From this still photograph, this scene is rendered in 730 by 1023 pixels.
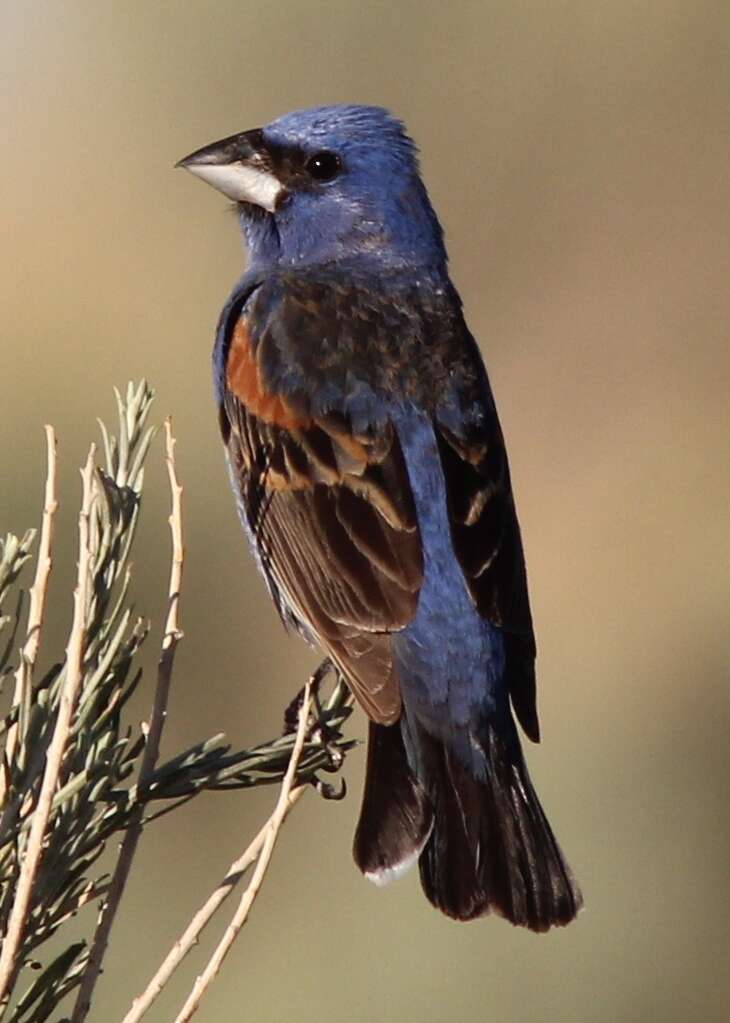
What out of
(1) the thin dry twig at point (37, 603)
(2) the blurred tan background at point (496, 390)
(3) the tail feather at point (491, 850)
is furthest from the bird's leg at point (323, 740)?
(2) the blurred tan background at point (496, 390)

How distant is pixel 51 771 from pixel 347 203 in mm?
2365

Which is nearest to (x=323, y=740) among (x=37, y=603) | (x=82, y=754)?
(x=82, y=754)

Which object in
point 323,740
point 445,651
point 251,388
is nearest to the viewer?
point 323,740

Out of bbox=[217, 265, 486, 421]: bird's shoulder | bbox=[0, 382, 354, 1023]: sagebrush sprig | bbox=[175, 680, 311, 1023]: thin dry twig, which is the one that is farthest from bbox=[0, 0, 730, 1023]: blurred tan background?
bbox=[175, 680, 311, 1023]: thin dry twig

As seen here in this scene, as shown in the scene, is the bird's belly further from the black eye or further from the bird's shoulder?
the black eye

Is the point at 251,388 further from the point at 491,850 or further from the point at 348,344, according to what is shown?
the point at 491,850

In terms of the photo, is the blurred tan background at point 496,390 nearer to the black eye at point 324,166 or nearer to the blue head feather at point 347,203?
the blue head feather at point 347,203

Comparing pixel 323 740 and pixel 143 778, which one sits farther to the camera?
pixel 323 740

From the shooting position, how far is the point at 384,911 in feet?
18.4

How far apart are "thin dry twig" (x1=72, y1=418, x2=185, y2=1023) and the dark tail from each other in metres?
0.81

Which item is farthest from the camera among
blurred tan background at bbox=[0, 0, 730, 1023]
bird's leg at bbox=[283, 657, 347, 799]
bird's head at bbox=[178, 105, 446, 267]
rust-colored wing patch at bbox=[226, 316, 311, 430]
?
blurred tan background at bbox=[0, 0, 730, 1023]

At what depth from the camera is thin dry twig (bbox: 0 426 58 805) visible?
1946 millimetres

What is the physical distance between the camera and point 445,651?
316 cm

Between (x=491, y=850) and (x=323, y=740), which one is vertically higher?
(x=323, y=740)
